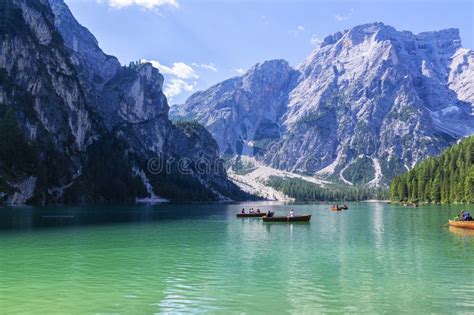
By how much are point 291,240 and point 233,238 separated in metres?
9.35

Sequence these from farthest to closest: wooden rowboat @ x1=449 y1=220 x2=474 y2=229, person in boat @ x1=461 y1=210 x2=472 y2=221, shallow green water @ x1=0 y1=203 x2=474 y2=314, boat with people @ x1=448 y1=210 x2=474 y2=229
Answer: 1. person in boat @ x1=461 y1=210 x2=472 y2=221
2. boat with people @ x1=448 y1=210 x2=474 y2=229
3. wooden rowboat @ x1=449 y1=220 x2=474 y2=229
4. shallow green water @ x1=0 y1=203 x2=474 y2=314

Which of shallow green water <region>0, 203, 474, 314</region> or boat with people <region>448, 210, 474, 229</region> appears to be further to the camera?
boat with people <region>448, 210, 474, 229</region>

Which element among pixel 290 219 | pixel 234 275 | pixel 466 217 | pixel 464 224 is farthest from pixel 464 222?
pixel 234 275

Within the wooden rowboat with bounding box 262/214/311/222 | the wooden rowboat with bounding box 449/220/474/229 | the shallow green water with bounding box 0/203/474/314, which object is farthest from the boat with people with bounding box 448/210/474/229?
the wooden rowboat with bounding box 262/214/311/222

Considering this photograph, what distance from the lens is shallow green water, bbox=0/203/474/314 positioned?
28.8m

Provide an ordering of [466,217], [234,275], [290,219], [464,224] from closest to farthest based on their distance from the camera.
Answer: [234,275] < [464,224] < [466,217] < [290,219]

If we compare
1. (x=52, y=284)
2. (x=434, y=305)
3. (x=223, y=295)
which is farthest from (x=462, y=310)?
(x=52, y=284)

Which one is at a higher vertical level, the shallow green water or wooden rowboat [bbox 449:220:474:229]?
wooden rowboat [bbox 449:220:474:229]

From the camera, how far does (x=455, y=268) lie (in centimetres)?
4234

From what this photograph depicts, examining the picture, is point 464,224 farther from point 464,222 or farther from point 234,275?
point 234,275

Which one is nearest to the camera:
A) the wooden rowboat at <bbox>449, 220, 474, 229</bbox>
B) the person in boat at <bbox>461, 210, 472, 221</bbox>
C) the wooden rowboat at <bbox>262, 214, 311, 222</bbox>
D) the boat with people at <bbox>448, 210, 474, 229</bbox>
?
the wooden rowboat at <bbox>449, 220, 474, 229</bbox>

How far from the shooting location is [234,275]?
3900 cm

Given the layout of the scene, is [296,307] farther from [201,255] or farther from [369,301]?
[201,255]

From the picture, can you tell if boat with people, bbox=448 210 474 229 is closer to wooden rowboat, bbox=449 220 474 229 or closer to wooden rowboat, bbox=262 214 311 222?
wooden rowboat, bbox=449 220 474 229
